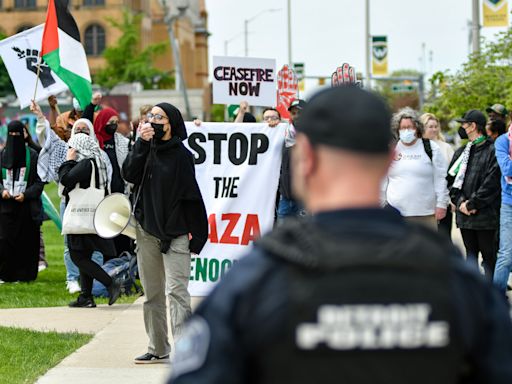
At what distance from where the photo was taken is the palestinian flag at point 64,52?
46.4 feet

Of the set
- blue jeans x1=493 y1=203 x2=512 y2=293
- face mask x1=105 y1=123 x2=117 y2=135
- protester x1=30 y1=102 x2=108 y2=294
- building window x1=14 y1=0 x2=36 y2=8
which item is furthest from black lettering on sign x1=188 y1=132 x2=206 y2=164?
building window x1=14 y1=0 x2=36 y2=8

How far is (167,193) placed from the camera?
8.38 meters

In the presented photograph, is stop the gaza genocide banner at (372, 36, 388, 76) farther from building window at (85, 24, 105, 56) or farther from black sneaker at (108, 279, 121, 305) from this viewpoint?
building window at (85, 24, 105, 56)

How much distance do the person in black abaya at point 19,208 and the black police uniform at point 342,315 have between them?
39.6 ft

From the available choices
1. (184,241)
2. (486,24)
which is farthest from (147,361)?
(486,24)

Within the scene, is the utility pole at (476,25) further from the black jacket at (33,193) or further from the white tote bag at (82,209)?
the white tote bag at (82,209)

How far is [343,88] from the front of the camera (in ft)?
9.26

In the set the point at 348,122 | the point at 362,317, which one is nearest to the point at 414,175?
the point at 348,122

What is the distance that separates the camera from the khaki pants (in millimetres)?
8367

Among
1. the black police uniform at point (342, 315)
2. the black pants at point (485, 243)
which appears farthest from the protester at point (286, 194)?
the black police uniform at point (342, 315)

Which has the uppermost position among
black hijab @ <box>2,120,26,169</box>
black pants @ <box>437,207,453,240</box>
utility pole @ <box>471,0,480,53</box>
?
utility pole @ <box>471,0,480,53</box>

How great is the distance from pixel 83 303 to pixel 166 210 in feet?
12.9

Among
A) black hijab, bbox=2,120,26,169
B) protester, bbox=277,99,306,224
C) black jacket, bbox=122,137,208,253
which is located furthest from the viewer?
black hijab, bbox=2,120,26,169

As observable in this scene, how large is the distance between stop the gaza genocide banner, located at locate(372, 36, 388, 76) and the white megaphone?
44688mm
